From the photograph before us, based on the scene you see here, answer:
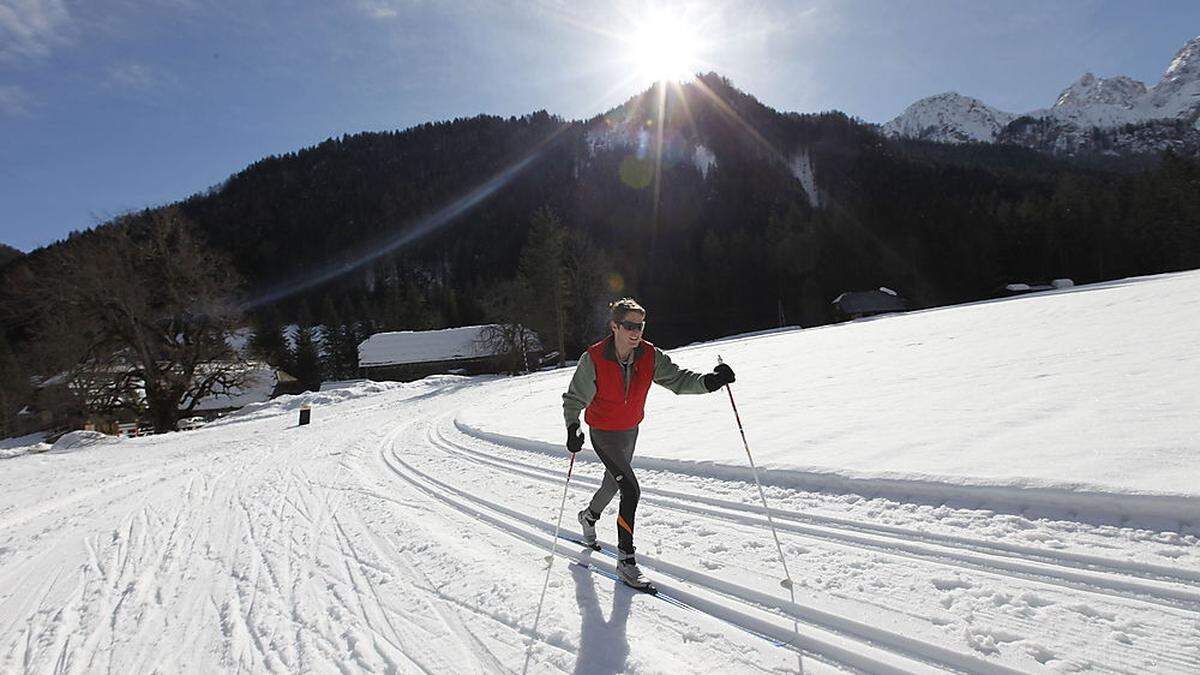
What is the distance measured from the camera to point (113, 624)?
407 cm

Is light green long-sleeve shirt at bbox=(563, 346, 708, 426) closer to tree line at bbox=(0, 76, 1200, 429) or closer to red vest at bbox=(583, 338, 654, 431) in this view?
red vest at bbox=(583, 338, 654, 431)

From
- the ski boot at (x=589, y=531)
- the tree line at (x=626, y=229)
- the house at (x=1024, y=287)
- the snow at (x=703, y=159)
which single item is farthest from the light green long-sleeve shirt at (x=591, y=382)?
the snow at (x=703, y=159)

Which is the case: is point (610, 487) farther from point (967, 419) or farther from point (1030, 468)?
point (967, 419)

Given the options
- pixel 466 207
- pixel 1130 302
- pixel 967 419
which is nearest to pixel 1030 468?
pixel 967 419

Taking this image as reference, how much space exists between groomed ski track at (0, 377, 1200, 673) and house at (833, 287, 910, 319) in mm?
47393

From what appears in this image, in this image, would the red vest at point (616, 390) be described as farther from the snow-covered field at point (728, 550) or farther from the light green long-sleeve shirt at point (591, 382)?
the snow-covered field at point (728, 550)

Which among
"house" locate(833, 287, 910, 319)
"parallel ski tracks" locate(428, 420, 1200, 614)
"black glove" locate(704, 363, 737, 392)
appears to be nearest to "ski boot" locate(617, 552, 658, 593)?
"parallel ski tracks" locate(428, 420, 1200, 614)

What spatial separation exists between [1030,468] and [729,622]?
3.10 m

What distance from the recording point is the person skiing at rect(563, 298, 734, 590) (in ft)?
12.7

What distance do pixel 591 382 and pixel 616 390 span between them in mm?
195

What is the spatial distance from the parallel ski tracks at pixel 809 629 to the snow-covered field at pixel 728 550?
0.01 meters

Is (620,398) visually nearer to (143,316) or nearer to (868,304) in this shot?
(143,316)

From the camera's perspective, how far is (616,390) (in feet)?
12.8

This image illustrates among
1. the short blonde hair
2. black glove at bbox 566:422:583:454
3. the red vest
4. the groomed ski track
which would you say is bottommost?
the groomed ski track
